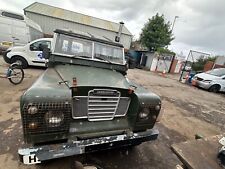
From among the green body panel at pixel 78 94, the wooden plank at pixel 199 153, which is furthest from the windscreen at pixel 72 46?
the wooden plank at pixel 199 153

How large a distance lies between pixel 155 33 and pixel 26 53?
24499 mm

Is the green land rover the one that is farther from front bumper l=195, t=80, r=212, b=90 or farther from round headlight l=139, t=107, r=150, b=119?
front bumper l=195, t=80, r=212, b=90

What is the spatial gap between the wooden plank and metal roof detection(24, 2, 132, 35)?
29171mm

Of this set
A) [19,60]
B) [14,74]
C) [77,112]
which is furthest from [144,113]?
[19,60]

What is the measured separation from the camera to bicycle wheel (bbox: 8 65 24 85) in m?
6.01

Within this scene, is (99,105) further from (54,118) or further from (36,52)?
(36,52)

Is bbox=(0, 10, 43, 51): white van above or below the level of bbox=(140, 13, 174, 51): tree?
below

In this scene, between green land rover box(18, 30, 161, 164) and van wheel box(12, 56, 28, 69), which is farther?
van wheel box(12, 56, 28, 69)

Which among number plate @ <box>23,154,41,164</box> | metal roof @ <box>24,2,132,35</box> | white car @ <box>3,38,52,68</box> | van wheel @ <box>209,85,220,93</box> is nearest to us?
number plate @ <box>23,154,41,164</box>

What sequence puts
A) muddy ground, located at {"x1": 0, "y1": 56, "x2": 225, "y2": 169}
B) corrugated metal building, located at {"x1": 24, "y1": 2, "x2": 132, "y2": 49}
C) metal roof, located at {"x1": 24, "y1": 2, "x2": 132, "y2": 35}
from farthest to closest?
metal roof, located at {"x1": 24, "y1": 2, "x2": 132, "y2": 35}, corrugated metal building, located at {"x1": 24, "y1": 2, "x2": 132, "y2": 49}, muddy ground, located at {"x1": 0, "y1": 56, "x2": 225, "y2": 169}

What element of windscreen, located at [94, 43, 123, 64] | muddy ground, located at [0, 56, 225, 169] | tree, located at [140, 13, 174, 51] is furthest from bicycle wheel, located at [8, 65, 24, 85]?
tree, located at [140, 13, 174, 51]

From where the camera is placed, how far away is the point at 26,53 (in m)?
8.61

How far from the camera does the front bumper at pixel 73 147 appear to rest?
1.87m

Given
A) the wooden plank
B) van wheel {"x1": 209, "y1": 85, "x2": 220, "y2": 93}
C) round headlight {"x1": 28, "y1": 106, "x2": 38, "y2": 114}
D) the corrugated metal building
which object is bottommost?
van wheel {"x1": 209, "y1": 85, "x2": 220, "y2": 93}
